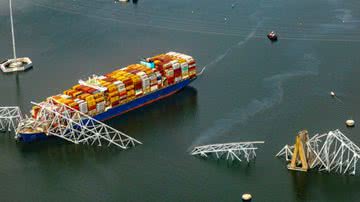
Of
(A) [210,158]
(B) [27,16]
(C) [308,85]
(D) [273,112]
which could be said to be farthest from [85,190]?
(B) [27,16]

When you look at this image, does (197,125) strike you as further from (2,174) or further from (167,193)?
(2,174)

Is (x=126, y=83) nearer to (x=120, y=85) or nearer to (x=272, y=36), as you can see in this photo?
(x=120, y=85)

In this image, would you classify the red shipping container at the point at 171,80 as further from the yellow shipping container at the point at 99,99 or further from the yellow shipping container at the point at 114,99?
the yellow shipping container at the point at 99,99

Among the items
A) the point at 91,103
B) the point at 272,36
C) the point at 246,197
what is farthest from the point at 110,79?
the point at 272,36

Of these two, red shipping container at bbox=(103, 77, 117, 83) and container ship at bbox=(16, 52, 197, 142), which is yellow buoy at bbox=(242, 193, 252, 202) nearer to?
container ship at bbox=(16, 52, 197, 142)

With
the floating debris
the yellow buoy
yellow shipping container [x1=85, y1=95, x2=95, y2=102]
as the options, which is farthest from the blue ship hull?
the yellow buoy

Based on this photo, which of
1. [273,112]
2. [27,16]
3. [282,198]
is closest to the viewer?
[282,198]

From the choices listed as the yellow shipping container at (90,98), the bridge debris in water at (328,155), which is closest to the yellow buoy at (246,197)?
the bridge debris in water at (328,155)
